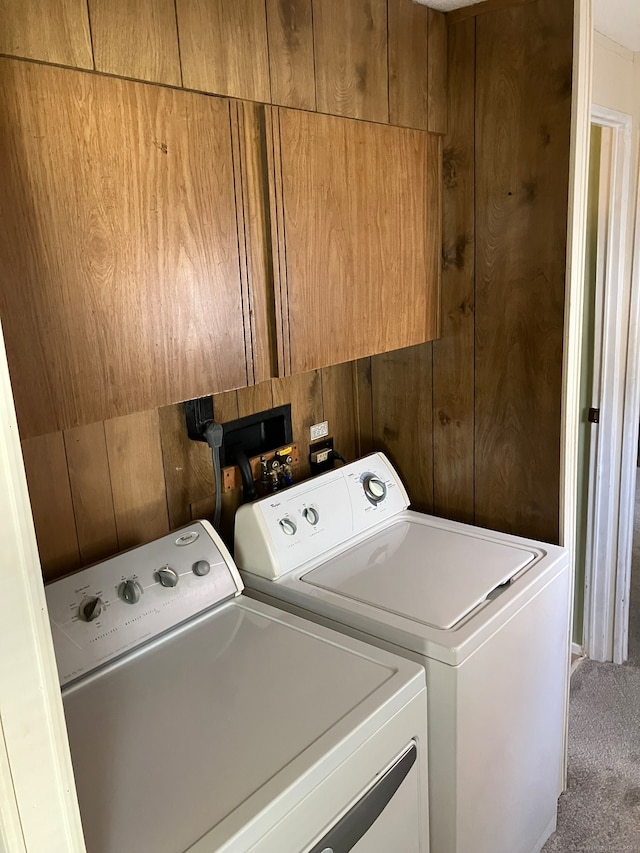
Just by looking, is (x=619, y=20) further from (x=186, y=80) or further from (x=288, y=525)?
(x=288, y=525)

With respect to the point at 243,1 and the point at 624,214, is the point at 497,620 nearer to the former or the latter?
the point at 243,1

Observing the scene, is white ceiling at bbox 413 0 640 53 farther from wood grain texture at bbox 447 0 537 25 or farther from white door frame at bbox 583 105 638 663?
white door frame at bbox 583 105 638 663

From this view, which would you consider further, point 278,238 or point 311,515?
point 311,515

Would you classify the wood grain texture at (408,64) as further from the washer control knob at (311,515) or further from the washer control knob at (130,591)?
the washer control knob at (130,591)

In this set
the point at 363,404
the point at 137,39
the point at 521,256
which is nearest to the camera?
the point at 137,39

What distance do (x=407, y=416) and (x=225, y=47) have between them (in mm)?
1195

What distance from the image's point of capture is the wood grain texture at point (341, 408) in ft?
7.00

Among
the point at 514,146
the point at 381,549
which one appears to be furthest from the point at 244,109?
the point at 381,549

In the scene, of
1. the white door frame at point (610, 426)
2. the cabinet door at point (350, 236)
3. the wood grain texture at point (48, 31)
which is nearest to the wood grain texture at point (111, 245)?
the wood grain texture at point (48, 31)

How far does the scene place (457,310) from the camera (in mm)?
1947

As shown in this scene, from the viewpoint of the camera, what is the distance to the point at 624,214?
2.36 m

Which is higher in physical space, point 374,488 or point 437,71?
point 437,71

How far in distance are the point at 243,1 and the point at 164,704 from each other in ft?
4.32

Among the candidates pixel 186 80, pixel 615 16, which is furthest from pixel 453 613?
pixel 615 16
